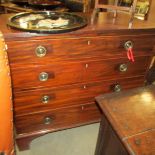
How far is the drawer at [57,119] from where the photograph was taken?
135cm

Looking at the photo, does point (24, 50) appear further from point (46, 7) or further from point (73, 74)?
point (46, 7)

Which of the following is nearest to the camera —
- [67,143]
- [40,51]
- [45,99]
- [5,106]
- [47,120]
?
[5,106]

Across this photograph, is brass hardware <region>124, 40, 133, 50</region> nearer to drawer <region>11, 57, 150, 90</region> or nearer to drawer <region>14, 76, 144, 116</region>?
drawer <region>11, 57, 150, 90</region>

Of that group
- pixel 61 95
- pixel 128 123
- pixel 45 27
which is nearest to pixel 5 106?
pixel 128 123

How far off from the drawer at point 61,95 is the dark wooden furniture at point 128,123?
1.63ft

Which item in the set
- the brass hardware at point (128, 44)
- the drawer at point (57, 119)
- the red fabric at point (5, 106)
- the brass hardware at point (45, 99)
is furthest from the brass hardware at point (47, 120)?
the brass hardware at point (128, 44)

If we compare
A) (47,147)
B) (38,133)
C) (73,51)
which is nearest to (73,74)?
(73,51)

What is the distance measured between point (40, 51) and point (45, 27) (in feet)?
0.45

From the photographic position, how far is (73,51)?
1155mm

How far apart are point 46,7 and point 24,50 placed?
77 cm

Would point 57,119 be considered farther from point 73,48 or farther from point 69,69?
point 73,48

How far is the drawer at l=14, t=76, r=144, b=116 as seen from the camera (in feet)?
4.09

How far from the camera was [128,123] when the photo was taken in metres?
0.69

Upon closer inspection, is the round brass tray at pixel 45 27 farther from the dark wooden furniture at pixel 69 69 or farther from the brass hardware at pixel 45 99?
the brass hardware at pixel 45 99
